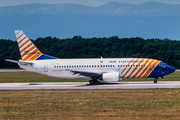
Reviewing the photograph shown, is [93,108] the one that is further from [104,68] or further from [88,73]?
[104,68]

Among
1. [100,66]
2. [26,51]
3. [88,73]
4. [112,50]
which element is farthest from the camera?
[112,50]

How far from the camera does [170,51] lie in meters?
92.3

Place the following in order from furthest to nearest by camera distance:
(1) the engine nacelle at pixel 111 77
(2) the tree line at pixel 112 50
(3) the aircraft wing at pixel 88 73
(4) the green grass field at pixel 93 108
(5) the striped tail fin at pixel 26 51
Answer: (2) the tree line at pixel 112 50 < (5) the striped tail fin at pixel 26 51 < (3) the aircraft wing at pixel 88 73 < (1) the engine nacelle at pixel 111 77 < (4) the green grass field at pixel 93 108

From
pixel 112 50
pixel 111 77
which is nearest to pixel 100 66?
pixel 111 77

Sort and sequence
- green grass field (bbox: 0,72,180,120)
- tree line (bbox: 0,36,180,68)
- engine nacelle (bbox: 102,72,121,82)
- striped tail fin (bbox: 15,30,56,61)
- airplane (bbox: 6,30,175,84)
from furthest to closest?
tree line (bbox: 0,36,180,68) < striped tail fin (bbox: 15,30,56,61) < airplane (bbox: 6,30,175,84) < engine nacelle (bbox: 102,72,121,82) < green grass field (bbox: 0,72,180,120)

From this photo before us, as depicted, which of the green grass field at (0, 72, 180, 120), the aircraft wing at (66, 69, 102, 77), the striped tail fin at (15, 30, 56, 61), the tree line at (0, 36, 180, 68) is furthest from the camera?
the tree line at (0, 36, 180, 68)

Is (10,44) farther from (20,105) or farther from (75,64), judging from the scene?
(20,105)

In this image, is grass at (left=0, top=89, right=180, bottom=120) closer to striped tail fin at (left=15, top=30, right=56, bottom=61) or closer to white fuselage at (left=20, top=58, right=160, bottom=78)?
white fuselage at (left=20, top=58, right=160, bottom=78)

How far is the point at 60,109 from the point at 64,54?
281ft

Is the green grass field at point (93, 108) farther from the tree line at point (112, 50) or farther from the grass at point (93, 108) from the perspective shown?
the tree line at point (112, 50)

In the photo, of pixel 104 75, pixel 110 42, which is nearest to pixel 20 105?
pixel 104 75

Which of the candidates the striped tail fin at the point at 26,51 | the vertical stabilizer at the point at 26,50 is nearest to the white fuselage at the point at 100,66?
the striped tail fin at the point at 26,51

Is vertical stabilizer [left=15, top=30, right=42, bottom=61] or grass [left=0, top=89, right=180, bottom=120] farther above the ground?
vertical stabilizer [left=15, top=30, right=42, bottom=61]

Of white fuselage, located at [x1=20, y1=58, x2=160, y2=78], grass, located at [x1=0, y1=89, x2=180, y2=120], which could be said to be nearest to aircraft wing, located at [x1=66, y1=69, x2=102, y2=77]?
white fuselage, located at [x1=20, y1=58, x2=160, y2=78]
